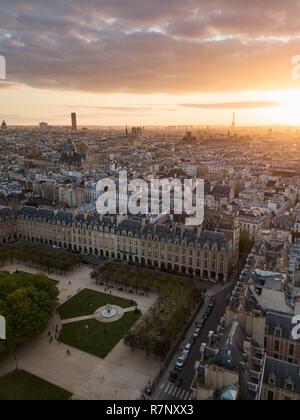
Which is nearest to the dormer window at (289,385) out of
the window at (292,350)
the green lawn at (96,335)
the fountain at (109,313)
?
→ the window at (292,350)

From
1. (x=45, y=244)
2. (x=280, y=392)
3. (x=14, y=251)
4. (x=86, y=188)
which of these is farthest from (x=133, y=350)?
(x=86, y=188)

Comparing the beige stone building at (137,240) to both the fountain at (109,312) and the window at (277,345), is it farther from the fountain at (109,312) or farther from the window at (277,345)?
the window at (277,345)

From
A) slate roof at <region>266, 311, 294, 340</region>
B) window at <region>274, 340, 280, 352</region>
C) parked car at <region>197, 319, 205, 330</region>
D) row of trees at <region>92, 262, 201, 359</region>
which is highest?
slate roof at <region>266, 311, 294, 340</region>

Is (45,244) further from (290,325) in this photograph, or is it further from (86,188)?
(290,325)

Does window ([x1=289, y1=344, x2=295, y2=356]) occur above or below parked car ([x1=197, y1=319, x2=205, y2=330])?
above

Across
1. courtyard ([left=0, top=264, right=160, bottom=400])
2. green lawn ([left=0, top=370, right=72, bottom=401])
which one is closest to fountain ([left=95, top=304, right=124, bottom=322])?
courtyard ([left=0, top=264, right=160, bottom=400])

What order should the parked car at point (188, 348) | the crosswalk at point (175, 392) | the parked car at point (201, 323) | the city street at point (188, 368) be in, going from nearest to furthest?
1. the crosswalk at point (175, 392)
2. the city street at point (188, 368)
3. the parked car at point (188, 348)
4. the parked car at point (201, 323)

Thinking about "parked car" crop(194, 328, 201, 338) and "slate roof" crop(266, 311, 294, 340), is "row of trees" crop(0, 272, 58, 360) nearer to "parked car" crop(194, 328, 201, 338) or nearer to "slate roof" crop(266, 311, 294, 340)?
"parked car" crop(194, 328, 201, 338)

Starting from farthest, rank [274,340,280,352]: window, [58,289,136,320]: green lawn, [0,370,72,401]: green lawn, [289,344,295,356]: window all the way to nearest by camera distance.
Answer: [58,289,136,320]: green lawn, [274,340,280,352]: window, [289,344,295,356]: window, [0,370,72,401]: green lawn
